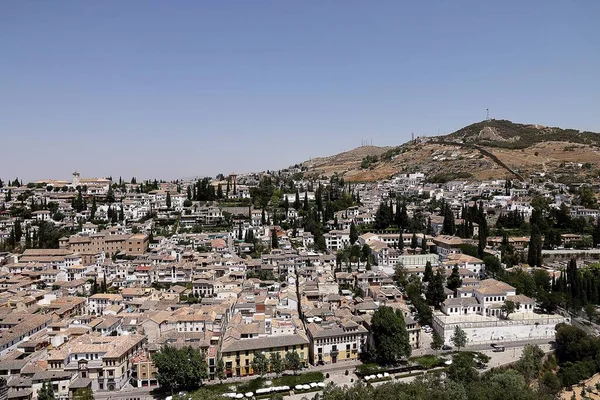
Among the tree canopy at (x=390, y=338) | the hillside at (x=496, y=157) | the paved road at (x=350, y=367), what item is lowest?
the paved road at (x=350, y=367)

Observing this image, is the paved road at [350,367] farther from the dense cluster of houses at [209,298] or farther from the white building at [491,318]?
the white building at [491,318]

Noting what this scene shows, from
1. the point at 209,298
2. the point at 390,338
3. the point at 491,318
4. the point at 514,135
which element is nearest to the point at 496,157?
the point at 514,135

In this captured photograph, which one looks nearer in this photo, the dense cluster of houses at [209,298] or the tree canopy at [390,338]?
the dense cluster of houses at [209,298]

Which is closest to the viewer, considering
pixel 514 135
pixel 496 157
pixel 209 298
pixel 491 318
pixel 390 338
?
pixel 390 338

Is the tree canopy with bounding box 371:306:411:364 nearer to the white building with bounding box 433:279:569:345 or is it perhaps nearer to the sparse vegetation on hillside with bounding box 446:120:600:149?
the white building with bounding box 433:279:569:345

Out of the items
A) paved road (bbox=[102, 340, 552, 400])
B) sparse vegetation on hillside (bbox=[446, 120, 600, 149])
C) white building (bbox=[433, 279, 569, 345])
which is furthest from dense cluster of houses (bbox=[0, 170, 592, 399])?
sparse vegetation on hillside (bbox=[446, 120, 600, 149])

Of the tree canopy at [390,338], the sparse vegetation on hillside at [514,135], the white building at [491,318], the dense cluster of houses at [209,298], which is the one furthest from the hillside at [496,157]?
the tree canopy at [390,338]

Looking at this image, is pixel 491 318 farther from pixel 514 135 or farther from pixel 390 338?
pixel 514 135

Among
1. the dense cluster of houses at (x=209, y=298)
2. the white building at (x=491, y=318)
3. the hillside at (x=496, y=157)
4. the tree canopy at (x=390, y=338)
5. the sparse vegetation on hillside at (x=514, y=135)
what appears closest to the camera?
the dense cluster of houses at (x=209, y=298)

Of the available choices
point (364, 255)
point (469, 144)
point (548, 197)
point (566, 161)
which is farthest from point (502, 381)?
point (469, 144)
